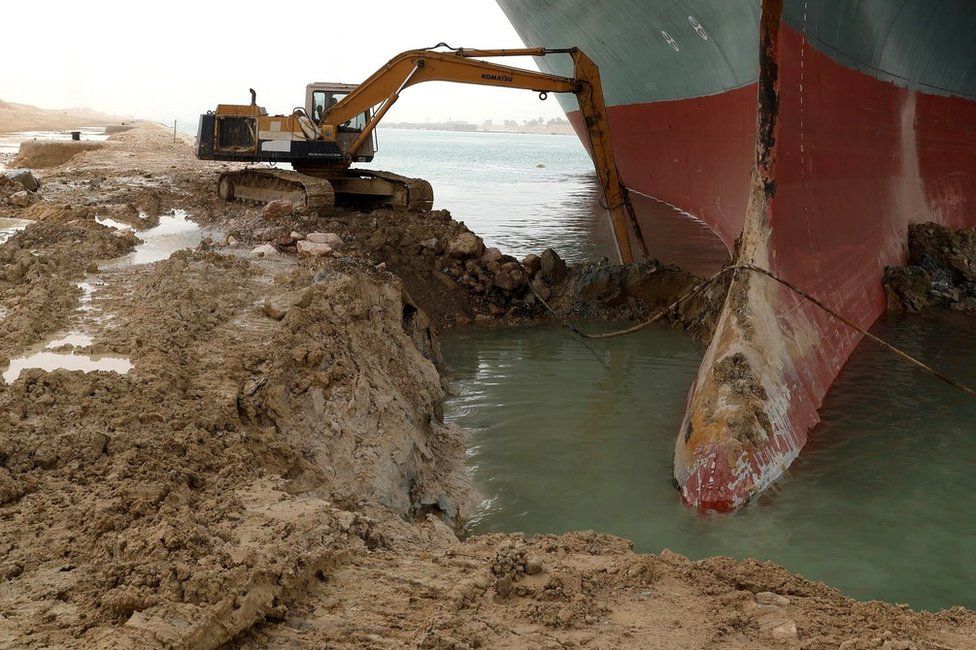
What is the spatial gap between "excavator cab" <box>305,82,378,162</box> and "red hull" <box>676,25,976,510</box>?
6.01 meters

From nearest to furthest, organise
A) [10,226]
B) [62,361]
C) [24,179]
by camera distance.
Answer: [62,361], [10,226], [24,179]

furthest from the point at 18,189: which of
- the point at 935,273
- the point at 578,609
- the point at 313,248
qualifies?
the point at 935,273

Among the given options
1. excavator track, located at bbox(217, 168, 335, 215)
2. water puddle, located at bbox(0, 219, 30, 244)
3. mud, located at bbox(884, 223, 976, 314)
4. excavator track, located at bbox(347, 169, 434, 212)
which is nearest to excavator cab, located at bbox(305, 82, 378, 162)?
excavator track, located at bbox(347, 169, 434, 212)

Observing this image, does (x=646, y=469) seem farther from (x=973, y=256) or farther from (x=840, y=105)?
(x=973, y=256)

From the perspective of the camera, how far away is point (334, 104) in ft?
38.1

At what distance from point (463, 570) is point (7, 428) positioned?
85.1 inches

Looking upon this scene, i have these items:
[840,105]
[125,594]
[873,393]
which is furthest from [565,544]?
[840,105]

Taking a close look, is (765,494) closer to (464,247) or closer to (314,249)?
(314,249)

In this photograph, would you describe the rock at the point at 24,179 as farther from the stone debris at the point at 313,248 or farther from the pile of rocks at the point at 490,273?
the pile of rocks at the point at 490,273

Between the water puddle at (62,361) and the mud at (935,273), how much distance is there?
8291 millimetres

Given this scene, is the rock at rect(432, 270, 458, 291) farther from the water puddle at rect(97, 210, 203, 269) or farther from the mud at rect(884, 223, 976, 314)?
the mud at rect(884, 223, 976, 314)

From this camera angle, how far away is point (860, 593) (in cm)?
415

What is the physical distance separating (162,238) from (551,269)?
4520 mm

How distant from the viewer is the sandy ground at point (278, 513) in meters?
2.76
